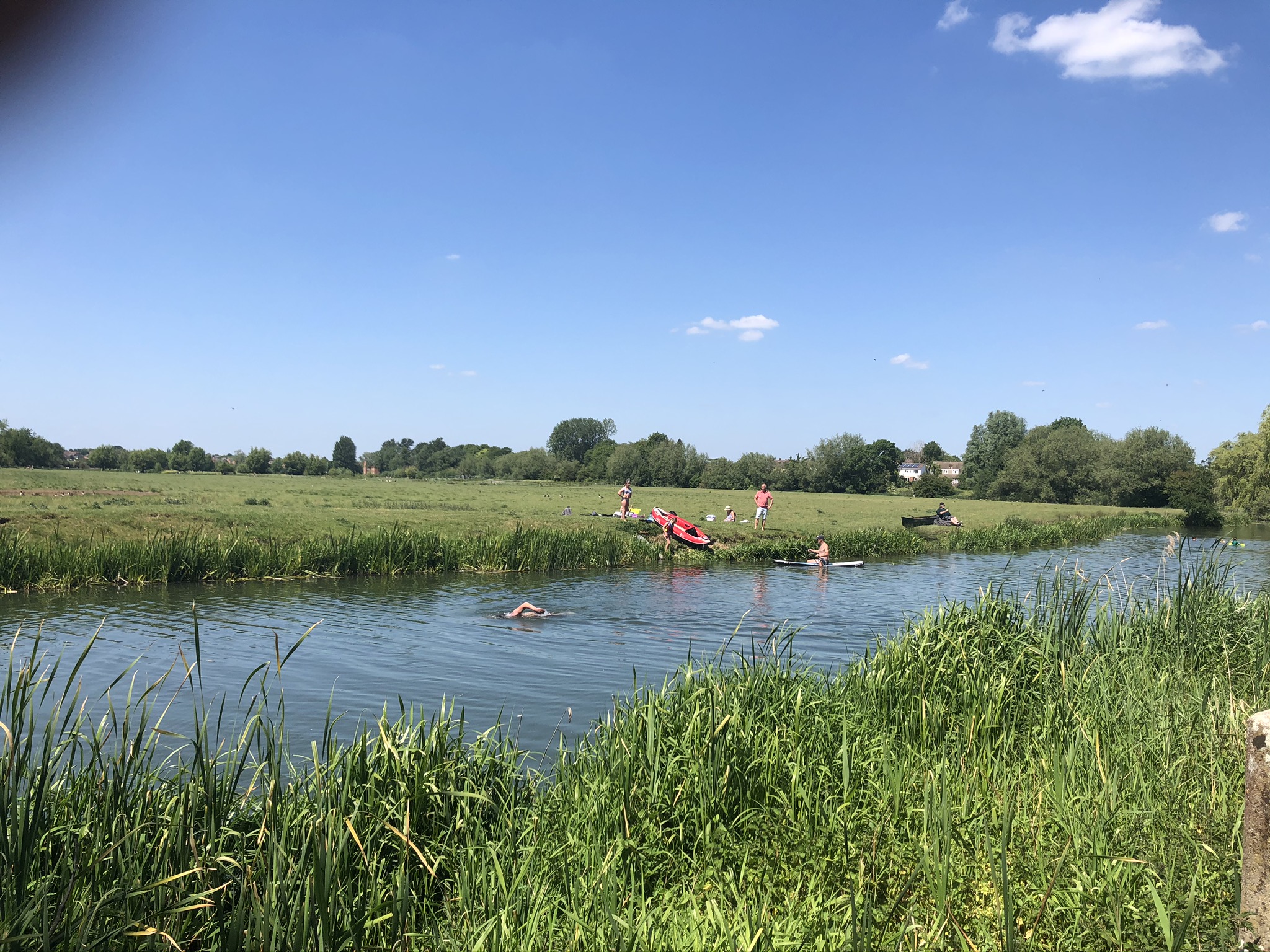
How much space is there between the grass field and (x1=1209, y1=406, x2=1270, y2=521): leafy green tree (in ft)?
24.7

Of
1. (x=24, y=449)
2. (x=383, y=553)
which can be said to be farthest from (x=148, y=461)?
(x=383, y=553)

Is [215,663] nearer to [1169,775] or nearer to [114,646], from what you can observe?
[114,646]

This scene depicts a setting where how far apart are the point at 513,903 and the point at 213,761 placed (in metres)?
1.79

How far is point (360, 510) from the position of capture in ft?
116

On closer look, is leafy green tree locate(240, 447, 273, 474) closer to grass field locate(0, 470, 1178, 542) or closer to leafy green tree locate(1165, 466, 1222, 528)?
grass field locate(0, 470, 1178, 542)

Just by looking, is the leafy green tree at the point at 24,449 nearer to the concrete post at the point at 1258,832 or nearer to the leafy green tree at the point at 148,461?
the leafy green tree at the point at 148,461

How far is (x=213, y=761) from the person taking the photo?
14.9 feet

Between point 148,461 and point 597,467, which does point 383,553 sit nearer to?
point 597,467

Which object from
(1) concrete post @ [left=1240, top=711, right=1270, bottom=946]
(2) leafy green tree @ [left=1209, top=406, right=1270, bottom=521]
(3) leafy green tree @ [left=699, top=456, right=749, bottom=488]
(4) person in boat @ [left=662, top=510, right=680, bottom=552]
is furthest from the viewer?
(3) leafy green tree @ [left=699, top=456, right=749, bottom=488]

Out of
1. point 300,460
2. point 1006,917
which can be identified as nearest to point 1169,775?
point 1006,917

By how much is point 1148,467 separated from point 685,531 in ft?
215

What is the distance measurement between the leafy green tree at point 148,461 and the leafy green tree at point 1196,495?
402 ft

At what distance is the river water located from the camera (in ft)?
37.0

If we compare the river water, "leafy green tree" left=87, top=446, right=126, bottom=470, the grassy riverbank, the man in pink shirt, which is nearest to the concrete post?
the grassy riverbank
